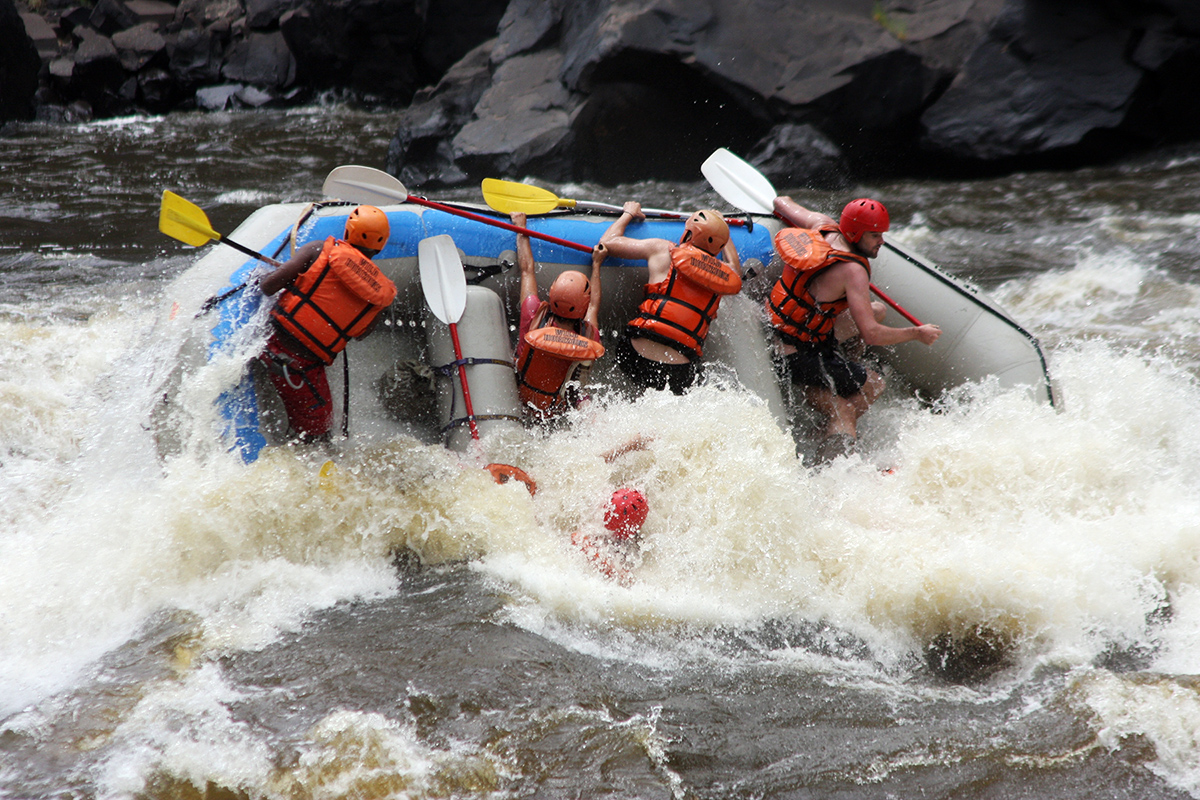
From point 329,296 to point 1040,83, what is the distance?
8.31 meters

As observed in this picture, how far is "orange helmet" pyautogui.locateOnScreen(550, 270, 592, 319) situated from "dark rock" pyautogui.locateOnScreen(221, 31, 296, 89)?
13095 millimetres

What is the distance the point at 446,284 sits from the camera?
346 centimetres

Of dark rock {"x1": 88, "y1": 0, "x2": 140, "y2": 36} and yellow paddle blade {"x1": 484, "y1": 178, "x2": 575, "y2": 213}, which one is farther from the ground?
dark rock {"x1": 88, "y1": 0, "x2": 140, "y2": 36}

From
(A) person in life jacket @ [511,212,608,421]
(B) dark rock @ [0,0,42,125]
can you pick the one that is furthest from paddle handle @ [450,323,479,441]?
(B) dark rock @ [0,0,42,125]

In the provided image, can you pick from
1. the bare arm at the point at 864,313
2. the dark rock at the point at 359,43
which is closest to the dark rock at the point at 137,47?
the dark rock at the point at 359,43

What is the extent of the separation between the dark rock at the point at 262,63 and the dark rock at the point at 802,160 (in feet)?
31.4

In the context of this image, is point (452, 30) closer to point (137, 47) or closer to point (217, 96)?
point (217, 96)

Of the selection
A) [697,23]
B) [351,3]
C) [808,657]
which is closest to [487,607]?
[808,657]

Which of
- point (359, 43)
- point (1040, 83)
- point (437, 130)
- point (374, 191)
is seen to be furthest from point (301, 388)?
point (359, 43)

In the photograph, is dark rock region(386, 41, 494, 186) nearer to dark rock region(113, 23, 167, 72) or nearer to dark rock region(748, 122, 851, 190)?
dark rock region(748, 122, 851, 190)

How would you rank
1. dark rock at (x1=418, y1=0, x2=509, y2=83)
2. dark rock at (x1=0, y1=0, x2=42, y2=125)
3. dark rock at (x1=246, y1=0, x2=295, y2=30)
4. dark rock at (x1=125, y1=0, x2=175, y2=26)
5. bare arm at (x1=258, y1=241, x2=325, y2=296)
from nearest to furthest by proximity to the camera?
bare arm at (x1=258, y1=241, x2=325, y2=296) → dark rock at (x1=0, y1=0, x2=42, y2=125) → dark rock at (x1=418, y1=0, x2=509, y2=83) → dark rock at (x1=246, y1=0, x2=295, y2=30) → dark rock at (x1=125, y1=0, x2=175, y2=26)

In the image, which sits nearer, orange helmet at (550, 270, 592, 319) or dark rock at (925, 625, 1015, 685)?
dark rock at (925, 625, 1015, 685)

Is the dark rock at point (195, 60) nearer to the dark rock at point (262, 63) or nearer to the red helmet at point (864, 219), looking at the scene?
the dark rock at point (262, 63)

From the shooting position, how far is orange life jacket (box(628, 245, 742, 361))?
3.54 metres
